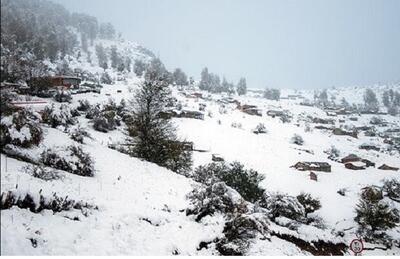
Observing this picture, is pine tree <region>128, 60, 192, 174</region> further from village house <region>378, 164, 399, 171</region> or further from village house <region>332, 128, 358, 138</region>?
village house <region>332, 128, 358, 138</region>

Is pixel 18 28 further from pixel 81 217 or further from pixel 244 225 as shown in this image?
pixel 244 225

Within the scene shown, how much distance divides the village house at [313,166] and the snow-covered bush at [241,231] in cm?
4014

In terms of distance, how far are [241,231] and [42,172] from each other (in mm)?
7775

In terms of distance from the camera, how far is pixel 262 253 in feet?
44.5

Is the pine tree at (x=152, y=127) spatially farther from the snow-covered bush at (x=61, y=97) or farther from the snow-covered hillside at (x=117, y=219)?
the snow-covered bush at (x=61, y=97)

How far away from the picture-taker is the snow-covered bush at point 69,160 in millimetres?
14518

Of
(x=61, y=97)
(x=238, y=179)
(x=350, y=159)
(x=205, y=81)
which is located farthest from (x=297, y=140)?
(x=205, y=81)

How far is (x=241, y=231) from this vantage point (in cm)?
1355

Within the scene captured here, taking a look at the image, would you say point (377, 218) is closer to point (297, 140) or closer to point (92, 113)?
point (92, 113)

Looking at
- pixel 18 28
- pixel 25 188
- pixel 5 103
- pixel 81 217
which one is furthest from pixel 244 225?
pixel 18 28

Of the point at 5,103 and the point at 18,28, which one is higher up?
the point at 18,28

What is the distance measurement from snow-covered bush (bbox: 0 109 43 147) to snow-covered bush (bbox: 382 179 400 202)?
1540 inches

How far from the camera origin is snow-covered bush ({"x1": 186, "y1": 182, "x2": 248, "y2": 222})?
15.4 meters

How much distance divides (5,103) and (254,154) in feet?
160
